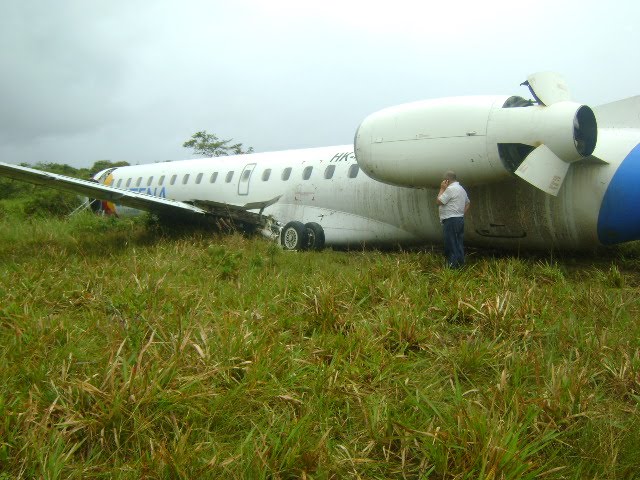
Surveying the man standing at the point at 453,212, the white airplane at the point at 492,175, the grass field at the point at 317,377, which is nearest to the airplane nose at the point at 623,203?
the white airplane at the point at 492,175

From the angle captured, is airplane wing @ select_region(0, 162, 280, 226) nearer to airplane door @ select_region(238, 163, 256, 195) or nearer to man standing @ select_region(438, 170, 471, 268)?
airplane door @ select_region(238, 163, 256, 195)

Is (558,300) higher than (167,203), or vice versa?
(167,203)

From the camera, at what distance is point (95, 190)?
945 cm

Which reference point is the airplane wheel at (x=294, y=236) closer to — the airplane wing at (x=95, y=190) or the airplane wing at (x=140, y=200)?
the airplane wing at (x=140, y=200)

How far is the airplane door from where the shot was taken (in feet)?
39.3

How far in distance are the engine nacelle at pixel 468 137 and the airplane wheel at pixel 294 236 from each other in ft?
7.75

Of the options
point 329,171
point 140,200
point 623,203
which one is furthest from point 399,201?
point 140,200

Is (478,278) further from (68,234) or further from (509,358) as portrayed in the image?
(68,234)

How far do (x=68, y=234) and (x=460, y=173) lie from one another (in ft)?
26.4

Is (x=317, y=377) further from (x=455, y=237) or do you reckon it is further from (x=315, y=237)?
(x=315, y=237)

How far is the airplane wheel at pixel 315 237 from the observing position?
9570mm

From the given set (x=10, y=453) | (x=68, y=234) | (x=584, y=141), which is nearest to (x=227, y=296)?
(x=10, y=453)

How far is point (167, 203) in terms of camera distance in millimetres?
10570

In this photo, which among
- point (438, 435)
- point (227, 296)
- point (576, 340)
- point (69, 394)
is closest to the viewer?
point (438, 435)
